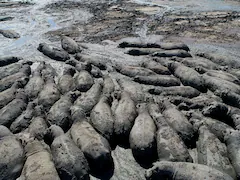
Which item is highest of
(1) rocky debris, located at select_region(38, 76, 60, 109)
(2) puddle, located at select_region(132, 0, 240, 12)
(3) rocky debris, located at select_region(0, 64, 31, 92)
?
(1) rocky debris, located at select_region(38, 76, 60, 109)

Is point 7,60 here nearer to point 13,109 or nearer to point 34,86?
point 34,86

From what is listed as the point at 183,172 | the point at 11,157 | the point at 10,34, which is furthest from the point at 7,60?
the point at 183,172

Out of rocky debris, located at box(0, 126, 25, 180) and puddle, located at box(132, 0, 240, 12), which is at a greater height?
rocky debris, located at box(0, 126, 25, 180)

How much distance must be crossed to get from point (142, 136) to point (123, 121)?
3.54 ft

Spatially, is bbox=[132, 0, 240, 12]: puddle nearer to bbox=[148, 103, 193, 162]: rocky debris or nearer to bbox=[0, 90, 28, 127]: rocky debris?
bbox=[0, 90, 28, 127]: rocky debris

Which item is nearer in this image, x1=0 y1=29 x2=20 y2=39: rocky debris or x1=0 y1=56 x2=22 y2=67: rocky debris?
x1=0 y1=56 x2=22 y2=67: rocky debris

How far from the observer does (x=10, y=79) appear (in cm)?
1234

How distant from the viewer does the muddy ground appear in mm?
17209

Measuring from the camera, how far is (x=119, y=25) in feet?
73.0

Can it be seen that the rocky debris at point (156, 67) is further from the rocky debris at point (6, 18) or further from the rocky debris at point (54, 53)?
the rocky debris at point (6, 18)

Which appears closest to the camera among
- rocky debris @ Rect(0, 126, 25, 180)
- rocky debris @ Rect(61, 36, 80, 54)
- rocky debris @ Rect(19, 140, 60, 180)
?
rocky debris @ Rect(19, 140, 60, 180)

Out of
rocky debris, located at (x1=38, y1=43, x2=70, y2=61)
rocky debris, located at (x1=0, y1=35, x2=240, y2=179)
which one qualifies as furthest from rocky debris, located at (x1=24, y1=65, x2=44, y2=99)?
rocky debris, located at (x1=38, y1=43, x2=70, y2=61)

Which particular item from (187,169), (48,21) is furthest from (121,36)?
(187,169)

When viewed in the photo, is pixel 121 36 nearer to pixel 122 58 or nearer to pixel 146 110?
pixel 122 58
